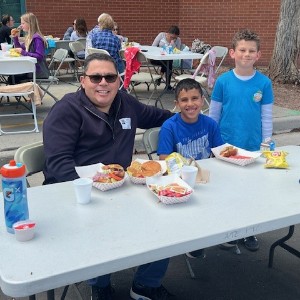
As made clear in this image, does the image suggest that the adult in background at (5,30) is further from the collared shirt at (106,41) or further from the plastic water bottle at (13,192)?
the plastic water bottle at (13,192)

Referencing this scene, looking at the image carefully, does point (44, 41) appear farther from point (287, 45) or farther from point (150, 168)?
point (150, 168)

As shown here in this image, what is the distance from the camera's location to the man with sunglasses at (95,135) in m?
2.49

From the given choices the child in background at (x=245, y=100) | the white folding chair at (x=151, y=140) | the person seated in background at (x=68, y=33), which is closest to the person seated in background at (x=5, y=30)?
the person seated in background at (x=68, y=33)

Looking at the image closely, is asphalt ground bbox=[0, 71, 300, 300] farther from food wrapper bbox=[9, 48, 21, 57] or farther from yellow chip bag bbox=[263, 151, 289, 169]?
food wrapper bbox=[9, 48, 21, 57]

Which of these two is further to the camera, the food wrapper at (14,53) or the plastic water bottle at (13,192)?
the food wrapper at (14,53)

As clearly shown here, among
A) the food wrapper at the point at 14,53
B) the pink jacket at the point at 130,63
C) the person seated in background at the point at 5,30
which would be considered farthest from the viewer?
the person seated in background at the point at 5,30

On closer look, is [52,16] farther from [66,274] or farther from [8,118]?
[66,274]

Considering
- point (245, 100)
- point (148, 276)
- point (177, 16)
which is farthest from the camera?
point (177, 16)

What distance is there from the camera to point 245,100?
3.28 m

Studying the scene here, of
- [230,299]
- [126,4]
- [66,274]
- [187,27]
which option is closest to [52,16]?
Result: [126,4]

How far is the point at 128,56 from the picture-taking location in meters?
7.38

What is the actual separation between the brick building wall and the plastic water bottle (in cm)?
1066

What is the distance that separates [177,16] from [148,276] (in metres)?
11.4

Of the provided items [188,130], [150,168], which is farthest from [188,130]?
[150,168]
